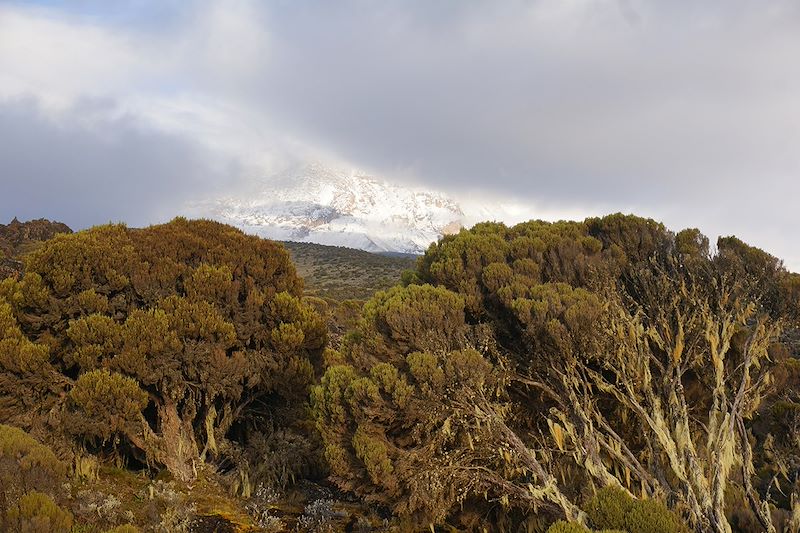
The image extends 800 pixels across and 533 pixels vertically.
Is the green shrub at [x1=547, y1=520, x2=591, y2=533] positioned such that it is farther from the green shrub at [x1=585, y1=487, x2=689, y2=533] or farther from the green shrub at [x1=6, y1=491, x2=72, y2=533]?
the green shrub at [x1=6, y1=491, x2=72, y2=533]

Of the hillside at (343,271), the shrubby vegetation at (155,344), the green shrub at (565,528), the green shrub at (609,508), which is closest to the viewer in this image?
the green shrub at (565,528)

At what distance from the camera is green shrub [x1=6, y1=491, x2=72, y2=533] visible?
4.93 meters

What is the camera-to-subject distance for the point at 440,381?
299 inches

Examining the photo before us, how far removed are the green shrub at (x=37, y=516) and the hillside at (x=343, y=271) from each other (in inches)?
1456

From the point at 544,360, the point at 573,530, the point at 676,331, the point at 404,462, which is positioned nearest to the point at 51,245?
the point at 404,462

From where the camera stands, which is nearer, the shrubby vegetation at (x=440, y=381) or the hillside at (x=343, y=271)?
the shrubby vegetation at (x=440, y=381)

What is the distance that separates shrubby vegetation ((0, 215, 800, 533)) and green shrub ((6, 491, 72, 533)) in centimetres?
16

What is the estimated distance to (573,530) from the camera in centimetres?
519

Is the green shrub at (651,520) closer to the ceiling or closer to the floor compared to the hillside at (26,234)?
closer to the floor


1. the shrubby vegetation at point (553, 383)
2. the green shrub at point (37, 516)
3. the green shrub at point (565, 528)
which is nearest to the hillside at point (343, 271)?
the shrubby vegetation at point (553, 383)

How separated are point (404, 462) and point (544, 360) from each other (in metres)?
2.79

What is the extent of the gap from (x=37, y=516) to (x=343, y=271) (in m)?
57.0

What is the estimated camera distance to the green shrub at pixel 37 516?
4930mm

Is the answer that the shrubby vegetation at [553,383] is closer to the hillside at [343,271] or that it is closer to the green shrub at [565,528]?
the green shrub at [565,528]
